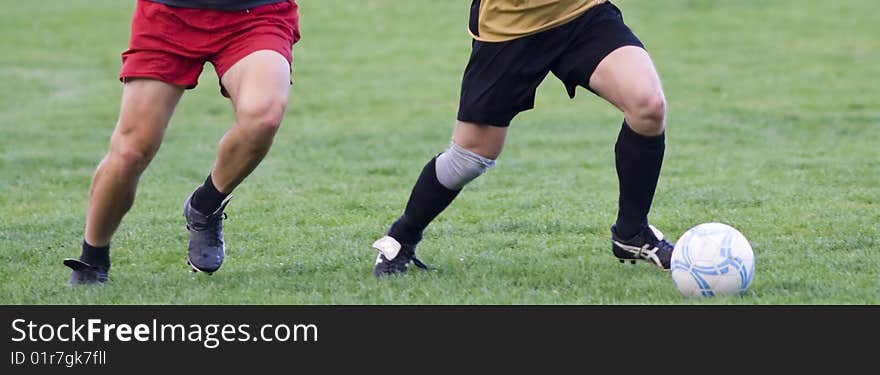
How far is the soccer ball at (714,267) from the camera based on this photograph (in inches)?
197

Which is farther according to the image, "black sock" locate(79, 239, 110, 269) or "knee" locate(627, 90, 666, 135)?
"black sock" locate(79, 239, 110, 269)

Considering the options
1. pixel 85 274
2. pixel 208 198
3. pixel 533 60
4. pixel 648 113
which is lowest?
pixel 85 274

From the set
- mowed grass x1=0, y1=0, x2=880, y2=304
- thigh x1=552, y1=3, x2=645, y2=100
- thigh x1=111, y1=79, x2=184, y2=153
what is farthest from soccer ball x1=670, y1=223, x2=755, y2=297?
thigh x1=111, y1=79, x2=184, y2=153

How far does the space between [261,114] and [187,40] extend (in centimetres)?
48

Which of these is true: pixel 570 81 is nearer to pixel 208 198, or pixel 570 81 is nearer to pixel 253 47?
pixel 253 47

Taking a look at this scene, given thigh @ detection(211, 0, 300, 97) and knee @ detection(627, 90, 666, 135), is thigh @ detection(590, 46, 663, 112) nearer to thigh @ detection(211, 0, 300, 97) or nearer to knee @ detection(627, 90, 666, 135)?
knee @ detection(627, 90, 666, 135)

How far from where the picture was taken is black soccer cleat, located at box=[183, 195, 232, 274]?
567 centimetres

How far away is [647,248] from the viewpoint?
5.64 m

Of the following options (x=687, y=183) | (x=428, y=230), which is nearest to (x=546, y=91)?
(x=687, y=183)

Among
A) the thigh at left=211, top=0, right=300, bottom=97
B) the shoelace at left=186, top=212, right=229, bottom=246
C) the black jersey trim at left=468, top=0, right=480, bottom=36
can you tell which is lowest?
the shoelace at left=186, top=212, right=229, bottom=246

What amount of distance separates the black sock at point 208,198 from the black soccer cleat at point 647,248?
183cm

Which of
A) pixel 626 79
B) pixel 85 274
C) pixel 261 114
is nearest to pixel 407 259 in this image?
pixel 261 114

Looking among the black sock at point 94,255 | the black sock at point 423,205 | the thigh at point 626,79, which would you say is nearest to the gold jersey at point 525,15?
the thigh at point 626,79

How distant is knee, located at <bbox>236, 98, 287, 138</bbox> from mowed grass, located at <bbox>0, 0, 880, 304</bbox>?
721 mm
